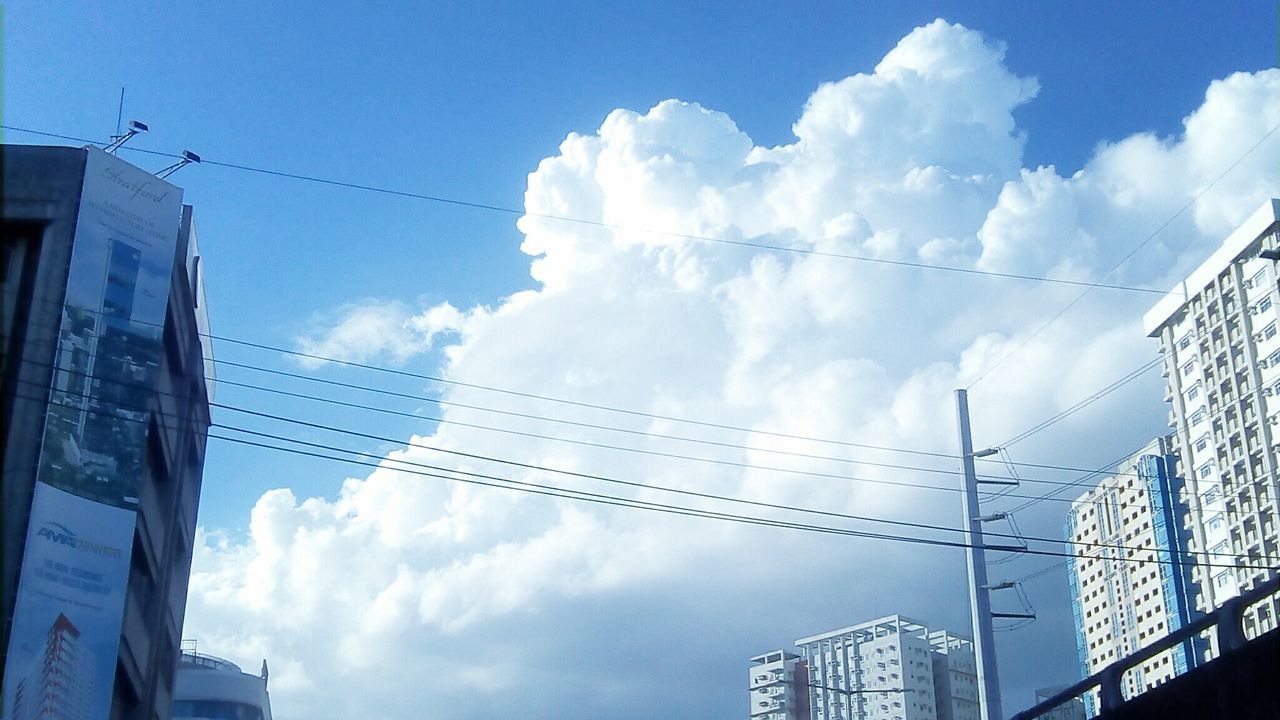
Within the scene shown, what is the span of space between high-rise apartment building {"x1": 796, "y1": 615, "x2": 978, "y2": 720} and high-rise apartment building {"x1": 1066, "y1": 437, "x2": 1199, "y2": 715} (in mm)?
13400

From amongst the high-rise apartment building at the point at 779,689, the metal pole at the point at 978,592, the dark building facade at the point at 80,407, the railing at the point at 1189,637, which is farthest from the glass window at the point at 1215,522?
the railing at the point at 1189,637

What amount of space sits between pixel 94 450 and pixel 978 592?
74.2 feet

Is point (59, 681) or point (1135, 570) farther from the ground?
point (1135, 570)

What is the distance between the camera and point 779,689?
12862 cm

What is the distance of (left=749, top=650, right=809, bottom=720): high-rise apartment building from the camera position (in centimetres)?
12750

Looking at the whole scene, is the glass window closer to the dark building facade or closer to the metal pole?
the metal pole

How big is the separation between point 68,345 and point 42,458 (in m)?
3.17

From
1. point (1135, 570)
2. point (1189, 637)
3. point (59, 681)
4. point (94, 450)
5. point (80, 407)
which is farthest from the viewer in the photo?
point (1135, 570)

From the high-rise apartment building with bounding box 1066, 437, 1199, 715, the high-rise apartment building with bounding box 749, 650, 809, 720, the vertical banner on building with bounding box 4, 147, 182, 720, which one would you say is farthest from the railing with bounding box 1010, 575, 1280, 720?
the high-rise apartment building with bounding box 749, 650, 809, 720

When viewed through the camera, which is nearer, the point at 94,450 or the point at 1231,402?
the point at 94,450

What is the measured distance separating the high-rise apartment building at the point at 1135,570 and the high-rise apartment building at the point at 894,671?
13.4 meters

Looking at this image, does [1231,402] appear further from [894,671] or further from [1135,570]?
[894,671]

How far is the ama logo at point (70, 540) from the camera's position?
29.5 m

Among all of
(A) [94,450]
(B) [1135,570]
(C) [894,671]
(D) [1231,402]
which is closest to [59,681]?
(A) [94,450]
